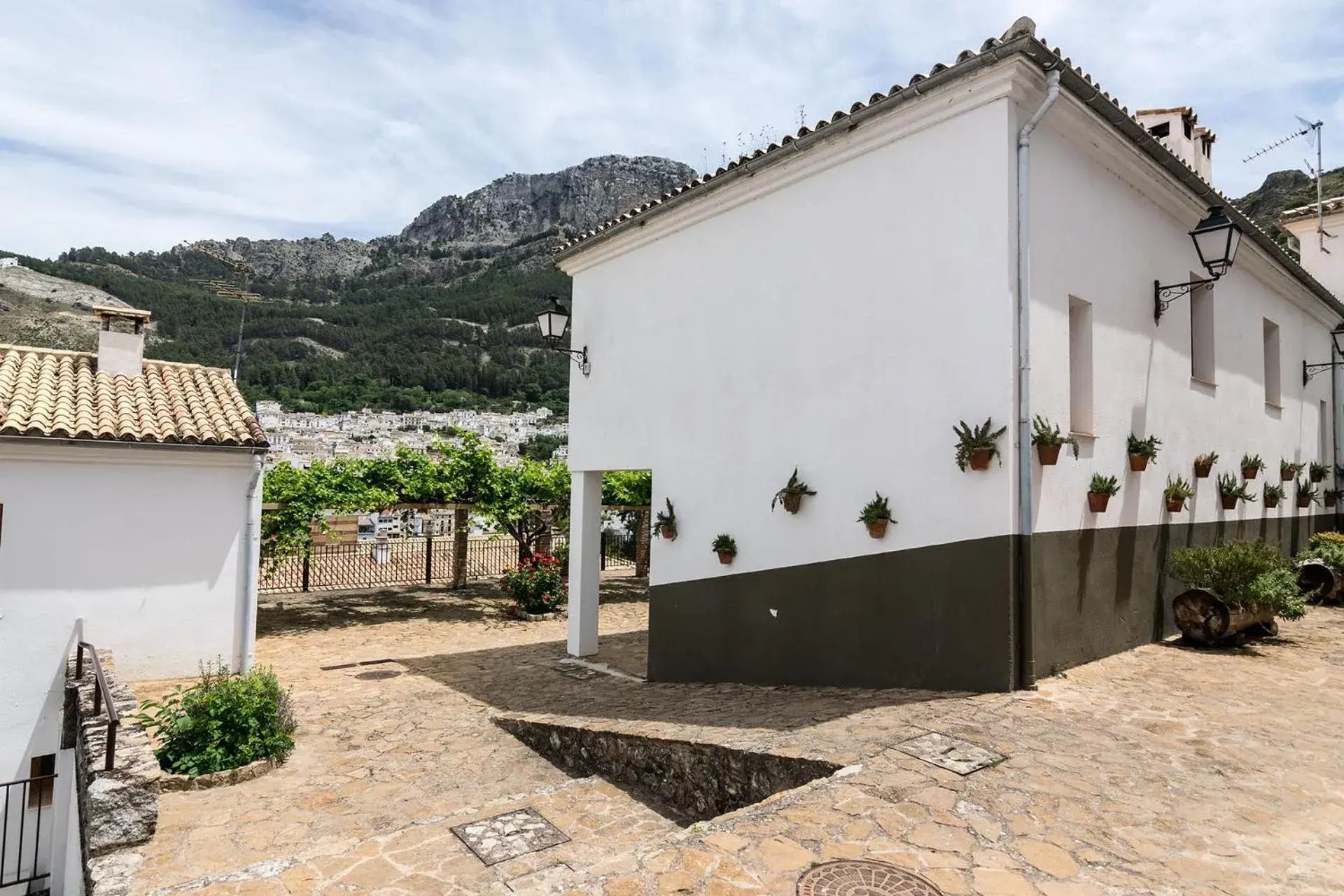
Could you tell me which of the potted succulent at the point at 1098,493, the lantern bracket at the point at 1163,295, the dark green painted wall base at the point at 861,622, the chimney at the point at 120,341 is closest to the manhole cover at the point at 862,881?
the dark green painted wall base at the point at 861,622

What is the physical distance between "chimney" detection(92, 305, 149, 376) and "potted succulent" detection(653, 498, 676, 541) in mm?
9087

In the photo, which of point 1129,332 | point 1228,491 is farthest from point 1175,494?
point 1129,332

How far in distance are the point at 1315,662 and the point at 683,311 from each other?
752 centimetres

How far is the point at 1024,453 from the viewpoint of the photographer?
18.7ft

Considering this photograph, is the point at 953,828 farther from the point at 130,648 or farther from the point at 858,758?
the point at 130,648

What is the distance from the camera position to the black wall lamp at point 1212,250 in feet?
23.7

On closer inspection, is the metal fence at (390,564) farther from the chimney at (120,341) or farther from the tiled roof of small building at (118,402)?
the chimney at (120,341)

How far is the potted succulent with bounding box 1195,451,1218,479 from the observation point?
821 centimetres

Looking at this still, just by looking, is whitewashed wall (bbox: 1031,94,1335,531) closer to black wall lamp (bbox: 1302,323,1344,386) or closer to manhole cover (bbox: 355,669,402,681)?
black wall lamp (bbox: 1302,323,1344,386)

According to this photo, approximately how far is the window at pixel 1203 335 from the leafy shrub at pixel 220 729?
36.9 ft

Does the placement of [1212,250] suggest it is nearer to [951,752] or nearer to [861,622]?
[861,622]

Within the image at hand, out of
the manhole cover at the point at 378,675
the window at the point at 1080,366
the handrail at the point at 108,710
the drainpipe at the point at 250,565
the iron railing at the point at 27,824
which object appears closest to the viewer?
the handrail at the point at 108,710

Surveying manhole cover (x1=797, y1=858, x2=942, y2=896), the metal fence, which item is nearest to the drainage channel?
manhole cover (x1=797, y1=858, x2=942, y2=896)

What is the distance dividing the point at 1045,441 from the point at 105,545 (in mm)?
11118
